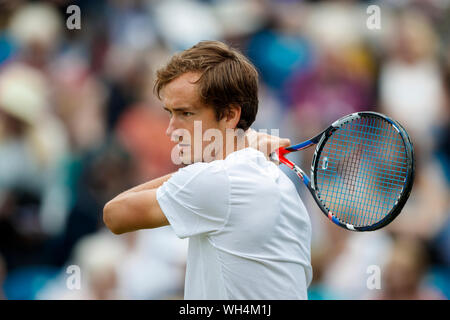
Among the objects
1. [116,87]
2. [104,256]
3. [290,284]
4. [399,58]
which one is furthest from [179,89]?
[399,58]

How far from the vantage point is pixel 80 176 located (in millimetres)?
4969

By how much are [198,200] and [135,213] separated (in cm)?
27

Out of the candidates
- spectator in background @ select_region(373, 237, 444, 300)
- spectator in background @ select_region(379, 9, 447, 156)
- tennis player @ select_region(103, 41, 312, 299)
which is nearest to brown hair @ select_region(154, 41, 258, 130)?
tennis player @ select_region(103, 41, 312, 299)

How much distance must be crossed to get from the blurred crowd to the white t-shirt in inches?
98.6

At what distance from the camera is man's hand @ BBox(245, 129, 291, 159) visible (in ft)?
8.45

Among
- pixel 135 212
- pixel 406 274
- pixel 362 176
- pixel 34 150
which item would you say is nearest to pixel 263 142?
pixel 135 212

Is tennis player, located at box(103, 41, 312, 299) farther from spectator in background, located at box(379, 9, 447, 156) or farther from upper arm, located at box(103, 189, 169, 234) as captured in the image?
spectator in background, located at box(379, 9, 447, 156)

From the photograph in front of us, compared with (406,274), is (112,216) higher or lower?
higher

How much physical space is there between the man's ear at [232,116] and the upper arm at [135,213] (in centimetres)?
39

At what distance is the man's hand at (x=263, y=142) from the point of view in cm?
257

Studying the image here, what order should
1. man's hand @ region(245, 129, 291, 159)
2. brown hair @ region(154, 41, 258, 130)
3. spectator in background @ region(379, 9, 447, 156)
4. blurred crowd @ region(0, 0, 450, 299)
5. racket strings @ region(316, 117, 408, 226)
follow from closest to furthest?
brown hair @ region(154, 41, 258, 130), man's hand @ region(245, 129, 291, 159), racket strings @ region(316, 117, 408, 226), blurred crowd @ region(0, 0, 450, 299), spectator in background @ region(379, 9, 447, 156)

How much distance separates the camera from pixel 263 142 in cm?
262

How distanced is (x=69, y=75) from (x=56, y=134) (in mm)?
538

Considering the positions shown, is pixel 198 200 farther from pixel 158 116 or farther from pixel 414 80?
pixel 414 80
